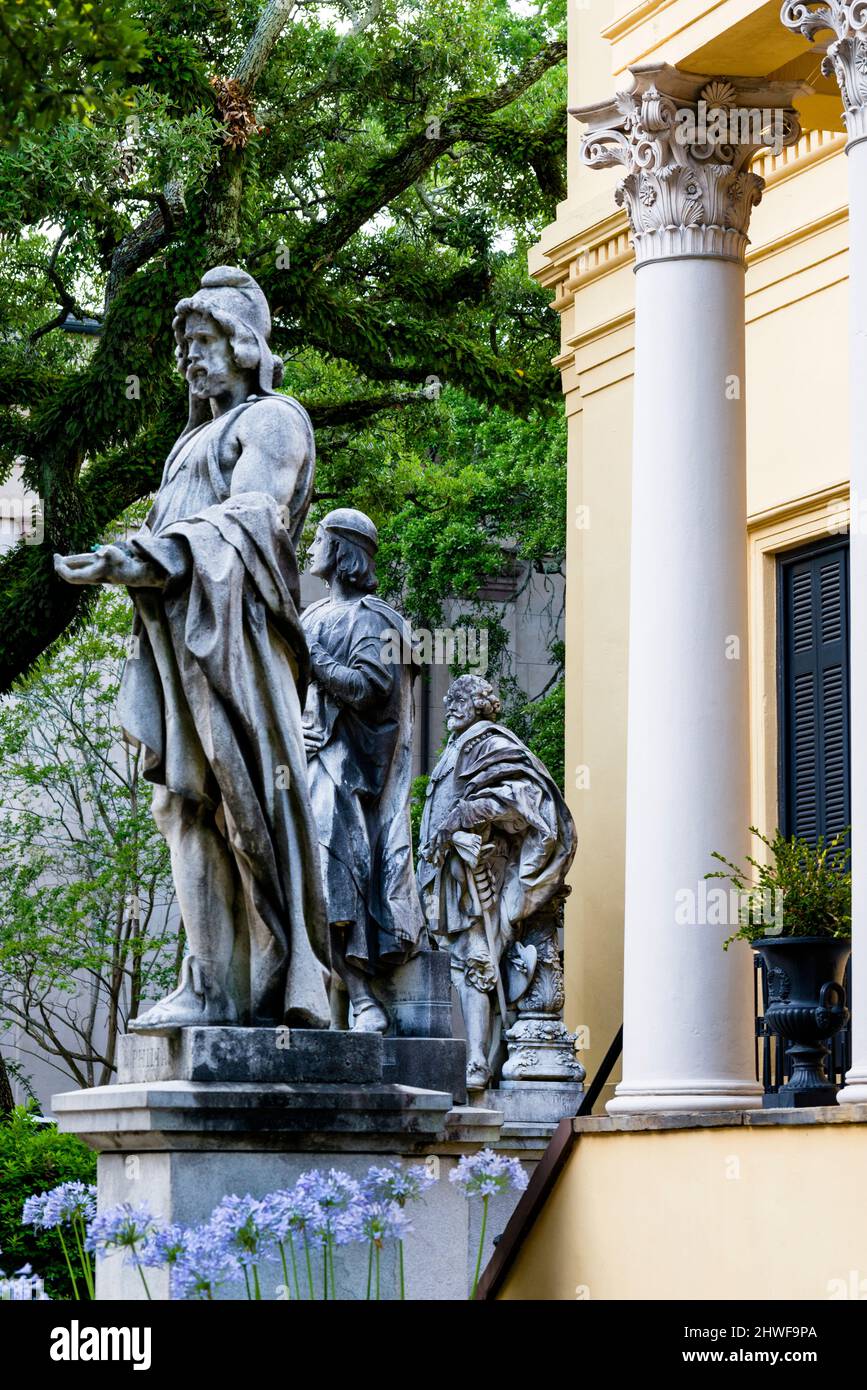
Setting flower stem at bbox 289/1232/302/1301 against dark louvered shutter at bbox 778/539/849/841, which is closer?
flower stem at bbox 289/1232/302/1301

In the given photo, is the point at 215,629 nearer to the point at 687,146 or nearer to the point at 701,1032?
the point at 701,1032

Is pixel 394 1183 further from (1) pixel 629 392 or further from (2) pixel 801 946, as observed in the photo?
(1) pixel 629 392

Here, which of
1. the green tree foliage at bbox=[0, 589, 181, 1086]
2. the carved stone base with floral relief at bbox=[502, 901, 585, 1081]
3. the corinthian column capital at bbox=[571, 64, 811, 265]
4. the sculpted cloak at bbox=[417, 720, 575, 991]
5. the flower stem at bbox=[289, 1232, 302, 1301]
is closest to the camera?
the flower stem at bbox=[289, 1232, 302, 1301]

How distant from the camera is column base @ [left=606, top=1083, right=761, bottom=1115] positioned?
9.61 metres

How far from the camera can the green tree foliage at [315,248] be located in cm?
1761

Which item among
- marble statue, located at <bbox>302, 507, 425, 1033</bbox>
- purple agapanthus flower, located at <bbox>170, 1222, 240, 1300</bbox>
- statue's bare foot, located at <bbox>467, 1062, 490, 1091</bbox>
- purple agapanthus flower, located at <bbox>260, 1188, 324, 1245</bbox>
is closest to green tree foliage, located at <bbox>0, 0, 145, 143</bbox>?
marble statue, located at <bbox>302, 507, 425, 1033</bbox>

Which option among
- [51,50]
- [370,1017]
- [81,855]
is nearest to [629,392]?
[51,50]

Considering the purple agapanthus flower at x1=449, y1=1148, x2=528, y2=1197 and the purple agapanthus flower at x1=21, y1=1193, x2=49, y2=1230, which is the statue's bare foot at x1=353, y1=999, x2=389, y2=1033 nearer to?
the purple agapanthus flower at x1=449, y1=1148, x2=528, y2=1197

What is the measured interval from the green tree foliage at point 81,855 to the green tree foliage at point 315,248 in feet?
A: 18.8

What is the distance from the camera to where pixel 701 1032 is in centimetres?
974

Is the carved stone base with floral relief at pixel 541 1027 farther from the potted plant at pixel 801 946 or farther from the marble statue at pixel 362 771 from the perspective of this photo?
the marble statue at pixel 362 771

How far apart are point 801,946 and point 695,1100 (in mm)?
872

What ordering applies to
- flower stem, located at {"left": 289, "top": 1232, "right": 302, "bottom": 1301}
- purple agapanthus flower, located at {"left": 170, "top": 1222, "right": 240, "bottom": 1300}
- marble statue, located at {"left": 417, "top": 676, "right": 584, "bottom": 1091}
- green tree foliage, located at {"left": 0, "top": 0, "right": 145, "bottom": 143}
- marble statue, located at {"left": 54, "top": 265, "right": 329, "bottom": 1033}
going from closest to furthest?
purple agapanthus flower, located at {"left": 170, "top": 1222, "right": 240, "bottom": 1300} < flower stem, located at {"left": 289, "top": 1232, "right": 302, "bottom": 1301} < marble statue, located at {"left": 54, "top": 265, "right": 329, "bottom": 1033} < green tree foliage, located at {"left": 0, "top": 0, "right": 145, "bottom": 143} < marble statue, located at {"left": 417, "top": 676, "right": 584, "bottom": 1091}
